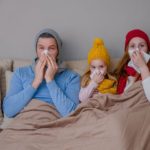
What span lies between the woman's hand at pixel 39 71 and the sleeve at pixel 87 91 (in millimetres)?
254

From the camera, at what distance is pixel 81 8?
2199 millimetres

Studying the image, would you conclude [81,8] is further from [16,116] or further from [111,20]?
[16,116]

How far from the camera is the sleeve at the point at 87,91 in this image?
182 cm

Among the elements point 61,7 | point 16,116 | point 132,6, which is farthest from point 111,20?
point 16,116

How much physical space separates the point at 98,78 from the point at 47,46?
0.36m

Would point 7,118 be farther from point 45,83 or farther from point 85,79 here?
point 85,79

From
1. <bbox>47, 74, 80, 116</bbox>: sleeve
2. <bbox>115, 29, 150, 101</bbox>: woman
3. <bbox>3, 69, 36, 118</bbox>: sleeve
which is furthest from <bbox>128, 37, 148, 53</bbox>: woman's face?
<bbox>3, 69, 36, 118</bbox>: sleeve

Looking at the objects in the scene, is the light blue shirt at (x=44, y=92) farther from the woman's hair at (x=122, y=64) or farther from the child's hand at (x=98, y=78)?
the woman's hair at (x=122, y=64)

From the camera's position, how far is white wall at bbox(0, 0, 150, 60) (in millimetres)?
2189

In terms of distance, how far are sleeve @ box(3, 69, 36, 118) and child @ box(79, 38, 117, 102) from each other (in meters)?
Answer: 0.31

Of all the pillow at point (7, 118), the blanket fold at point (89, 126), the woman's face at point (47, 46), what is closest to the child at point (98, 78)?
the blanket fold at point (89, 126)

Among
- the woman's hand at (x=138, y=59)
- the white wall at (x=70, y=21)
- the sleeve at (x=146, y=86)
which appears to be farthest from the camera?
the white wall at (x=70, y=21)

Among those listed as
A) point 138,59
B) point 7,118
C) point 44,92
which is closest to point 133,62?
point 138,59

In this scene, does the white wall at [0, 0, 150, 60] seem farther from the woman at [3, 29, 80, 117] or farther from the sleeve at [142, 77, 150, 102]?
the sleeve at [142, 77, 150, 102]
